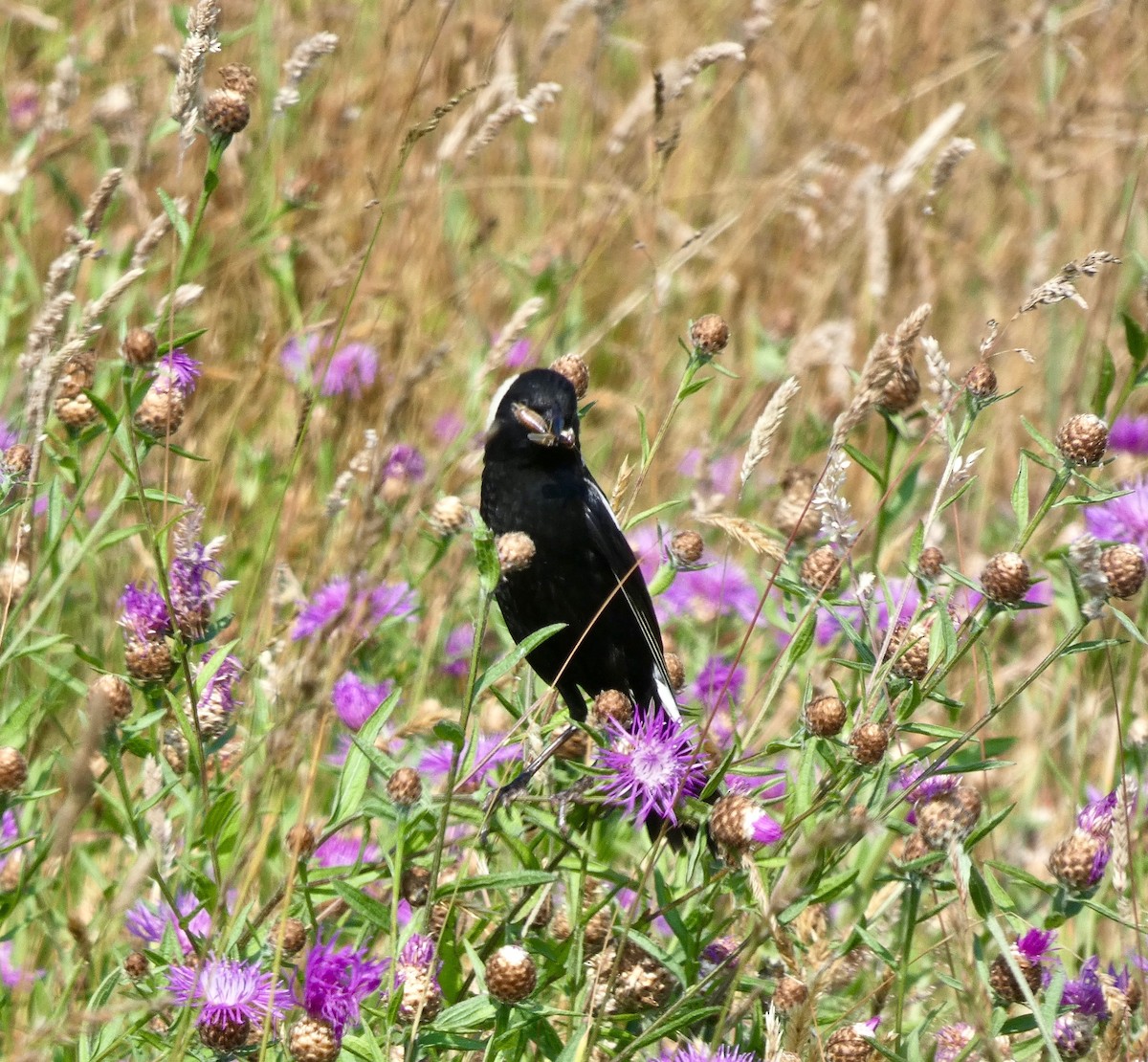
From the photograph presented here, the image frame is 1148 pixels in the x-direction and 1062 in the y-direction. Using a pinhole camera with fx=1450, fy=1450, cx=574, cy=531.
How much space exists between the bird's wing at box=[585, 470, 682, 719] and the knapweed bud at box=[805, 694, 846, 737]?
1.87ft

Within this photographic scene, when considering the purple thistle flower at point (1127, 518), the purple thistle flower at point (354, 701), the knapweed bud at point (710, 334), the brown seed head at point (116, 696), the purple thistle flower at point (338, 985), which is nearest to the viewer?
the purple thistle flower at point (338, 985)

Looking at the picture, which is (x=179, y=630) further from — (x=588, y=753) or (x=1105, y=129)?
(x=1105, y=129)

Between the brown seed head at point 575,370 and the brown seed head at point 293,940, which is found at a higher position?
the brown seed head at point 575,370

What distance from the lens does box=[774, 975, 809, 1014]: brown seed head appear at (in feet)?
5.51

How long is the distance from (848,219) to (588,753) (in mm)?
2374

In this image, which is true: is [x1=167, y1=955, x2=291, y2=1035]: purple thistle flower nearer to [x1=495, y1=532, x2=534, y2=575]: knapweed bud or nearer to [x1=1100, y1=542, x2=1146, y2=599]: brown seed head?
[x1=495, y1=532, x2=534, y2=575]: knapweed bud

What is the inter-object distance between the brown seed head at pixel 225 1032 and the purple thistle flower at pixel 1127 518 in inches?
62.1

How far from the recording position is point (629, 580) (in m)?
2.57

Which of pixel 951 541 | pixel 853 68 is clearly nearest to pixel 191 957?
pixel 951 541

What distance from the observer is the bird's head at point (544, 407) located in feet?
7.81

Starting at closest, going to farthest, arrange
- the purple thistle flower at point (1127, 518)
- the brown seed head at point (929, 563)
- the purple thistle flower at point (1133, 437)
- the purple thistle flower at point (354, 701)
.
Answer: the brown seed head at point (929, 563)
the purple thistle flower at point (354, 701)
the purple thistle flower at point (1127, 518)
the purple thistle flower at point (1133, 437)

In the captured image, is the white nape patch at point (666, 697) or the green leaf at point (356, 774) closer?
the green leaf at point (356, 774)

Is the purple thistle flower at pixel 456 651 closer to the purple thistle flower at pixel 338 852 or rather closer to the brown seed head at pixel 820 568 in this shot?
the purple thistle flower at pixel 338 852

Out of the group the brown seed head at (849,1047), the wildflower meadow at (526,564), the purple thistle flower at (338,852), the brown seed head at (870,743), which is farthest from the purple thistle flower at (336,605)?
the brown seed head at (849,1047)
